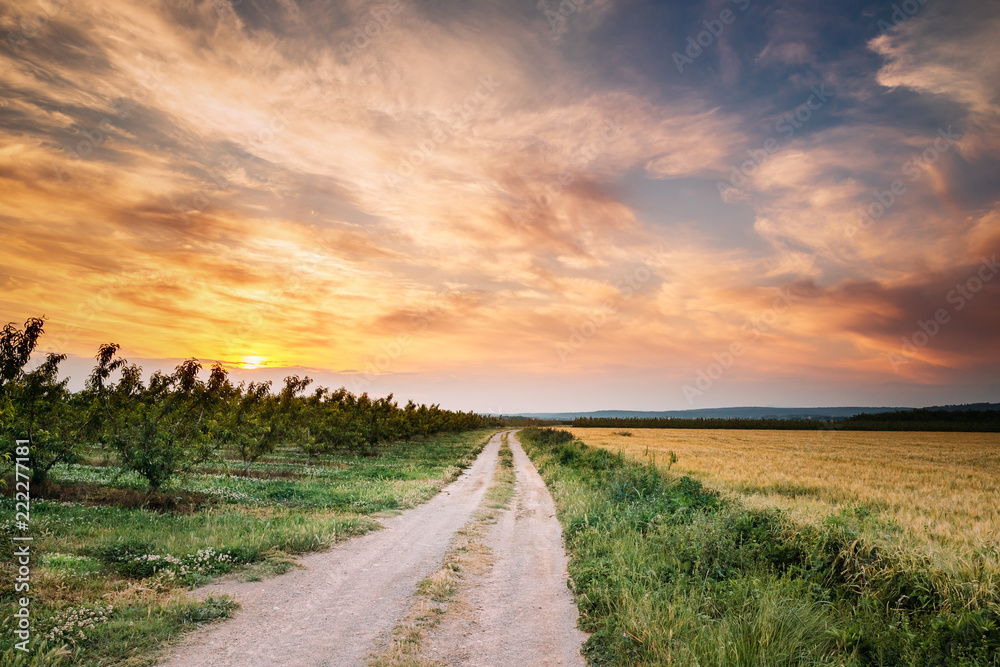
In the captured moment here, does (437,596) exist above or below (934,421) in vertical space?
above

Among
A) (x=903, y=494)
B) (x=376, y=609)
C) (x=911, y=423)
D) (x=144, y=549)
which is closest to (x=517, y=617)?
(x=376, y=609)

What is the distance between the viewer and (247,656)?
19.9ft

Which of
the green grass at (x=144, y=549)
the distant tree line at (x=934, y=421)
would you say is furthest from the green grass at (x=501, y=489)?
the distant tree line at (x=934, y=421)

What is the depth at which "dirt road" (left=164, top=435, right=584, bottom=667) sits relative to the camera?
6289 mm

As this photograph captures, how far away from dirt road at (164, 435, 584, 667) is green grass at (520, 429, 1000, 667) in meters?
0.69

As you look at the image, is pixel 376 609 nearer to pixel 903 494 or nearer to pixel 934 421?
pixel 903 494

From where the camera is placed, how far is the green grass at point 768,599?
5719 mm

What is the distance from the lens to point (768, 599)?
23.1 feet

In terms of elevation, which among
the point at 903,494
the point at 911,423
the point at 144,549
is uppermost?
the point at 144,549

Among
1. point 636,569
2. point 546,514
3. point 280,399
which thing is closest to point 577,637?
point 636,569

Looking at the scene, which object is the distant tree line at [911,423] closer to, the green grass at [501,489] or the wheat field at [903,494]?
the wheat field at [903,494]

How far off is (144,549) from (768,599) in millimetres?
11876

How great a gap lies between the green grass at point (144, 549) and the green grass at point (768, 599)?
243 inches

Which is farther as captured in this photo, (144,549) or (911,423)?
(911,423)
